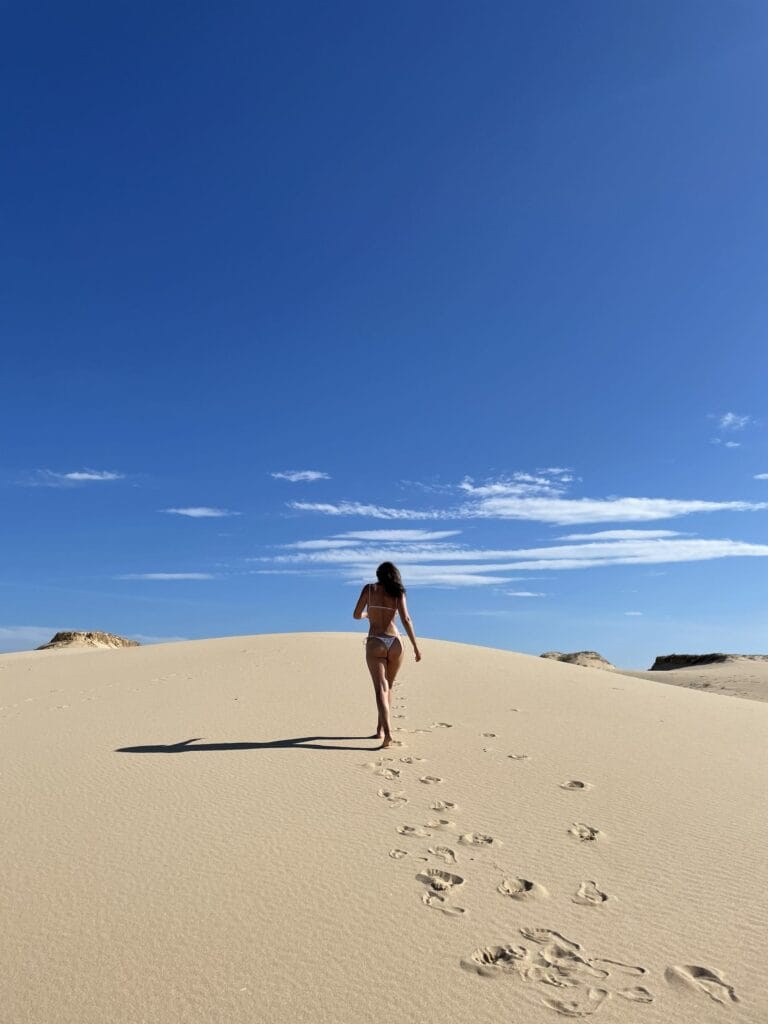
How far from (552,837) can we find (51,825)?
11.2 ft

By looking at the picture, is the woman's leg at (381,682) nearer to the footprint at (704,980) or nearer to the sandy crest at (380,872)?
the sandy crest at (380,872)

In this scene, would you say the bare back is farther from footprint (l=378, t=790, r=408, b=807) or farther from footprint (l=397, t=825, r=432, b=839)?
footprint (l=397, t=825, r=432, b=839)

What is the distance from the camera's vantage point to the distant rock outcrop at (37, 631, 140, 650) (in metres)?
32.6

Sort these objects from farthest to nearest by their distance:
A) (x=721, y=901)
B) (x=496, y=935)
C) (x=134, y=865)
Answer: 1. (x=134, y=865)
2. (x=721, y=901)
3. (x=496, y=935)

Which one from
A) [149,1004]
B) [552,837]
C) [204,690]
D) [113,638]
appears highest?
[113,638]

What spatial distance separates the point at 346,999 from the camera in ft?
8.54

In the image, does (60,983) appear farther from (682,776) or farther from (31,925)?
(682,776)

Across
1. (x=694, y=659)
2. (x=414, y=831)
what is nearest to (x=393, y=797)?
(x=414, y=831)

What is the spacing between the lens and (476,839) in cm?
420

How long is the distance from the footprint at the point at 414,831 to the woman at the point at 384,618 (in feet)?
7.77

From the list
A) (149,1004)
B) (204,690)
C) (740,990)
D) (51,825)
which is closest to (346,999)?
(149,1004)

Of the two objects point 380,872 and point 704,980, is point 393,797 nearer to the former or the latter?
point 380,872

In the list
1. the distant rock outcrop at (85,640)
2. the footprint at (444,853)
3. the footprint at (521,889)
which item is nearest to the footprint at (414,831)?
the footprint at (444,853)

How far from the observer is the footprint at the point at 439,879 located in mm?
3506
